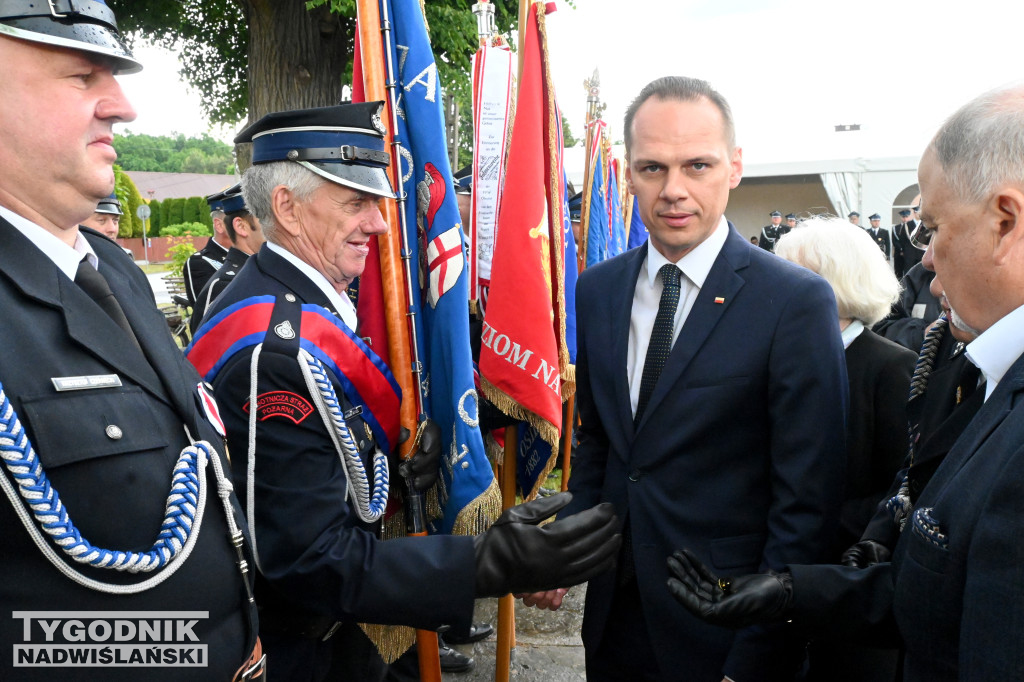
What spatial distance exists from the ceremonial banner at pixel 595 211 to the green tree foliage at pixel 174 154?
2905 inches

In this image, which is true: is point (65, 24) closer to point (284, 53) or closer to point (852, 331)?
point (852, 331)

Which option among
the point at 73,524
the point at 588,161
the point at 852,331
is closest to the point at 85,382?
the point at 73,524

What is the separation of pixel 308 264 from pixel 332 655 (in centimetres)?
124

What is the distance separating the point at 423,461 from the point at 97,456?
1.21 meters

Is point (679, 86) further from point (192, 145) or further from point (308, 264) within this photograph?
point (192, 145)

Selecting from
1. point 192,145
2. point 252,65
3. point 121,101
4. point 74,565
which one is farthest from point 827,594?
point 192,145

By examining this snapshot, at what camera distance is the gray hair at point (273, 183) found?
209 centimetres

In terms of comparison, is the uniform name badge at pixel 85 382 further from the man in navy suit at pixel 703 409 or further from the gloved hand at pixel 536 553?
the man in navy suit at pixel 703 409

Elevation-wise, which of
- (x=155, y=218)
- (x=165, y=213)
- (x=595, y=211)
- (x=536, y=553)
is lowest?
(x=536, y=553)

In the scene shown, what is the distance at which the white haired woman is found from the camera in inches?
90.4

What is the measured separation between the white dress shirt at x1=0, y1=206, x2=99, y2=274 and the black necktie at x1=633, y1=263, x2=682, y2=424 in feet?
4.65

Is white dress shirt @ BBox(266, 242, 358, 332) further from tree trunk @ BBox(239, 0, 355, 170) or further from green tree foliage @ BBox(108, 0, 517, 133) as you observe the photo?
tree trunk @ BBox(239, 0, 355, 170)

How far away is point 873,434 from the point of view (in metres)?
2.42

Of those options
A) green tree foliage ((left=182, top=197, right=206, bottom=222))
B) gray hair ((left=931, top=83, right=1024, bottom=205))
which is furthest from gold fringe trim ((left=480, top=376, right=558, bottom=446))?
green tree foliage ((left=182, top=197, right=206, bottom=222))
